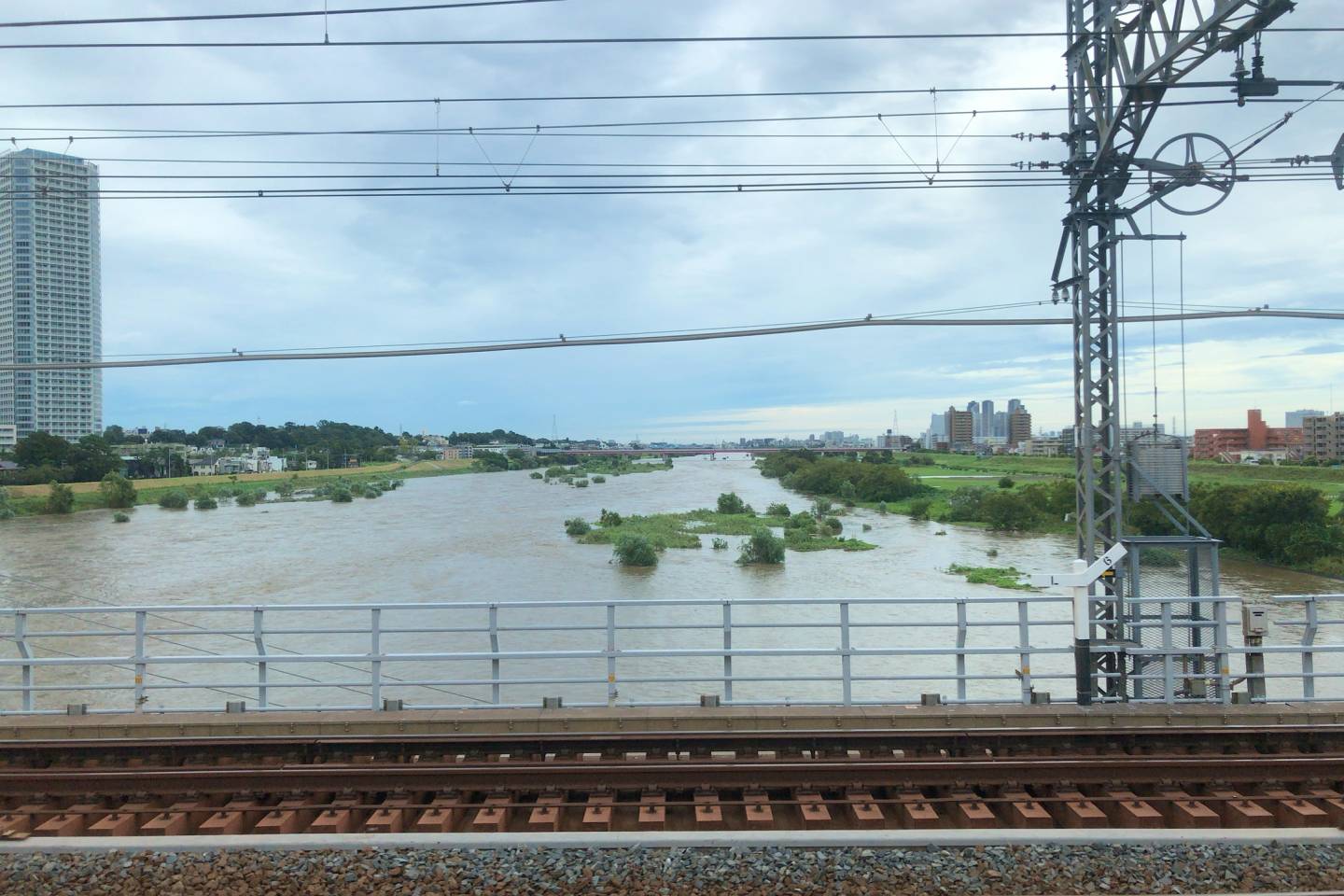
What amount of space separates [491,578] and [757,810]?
21.8m

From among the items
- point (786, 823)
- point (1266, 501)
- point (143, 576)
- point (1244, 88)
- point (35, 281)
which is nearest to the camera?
point (786, 823)

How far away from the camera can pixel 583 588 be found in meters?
23.8

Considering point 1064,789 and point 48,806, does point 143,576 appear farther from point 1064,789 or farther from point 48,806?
point 1064,789

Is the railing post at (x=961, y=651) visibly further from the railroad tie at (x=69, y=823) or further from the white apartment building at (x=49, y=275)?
the white apartment building at (x=49, y=275)

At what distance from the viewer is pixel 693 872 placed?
13.5 ft

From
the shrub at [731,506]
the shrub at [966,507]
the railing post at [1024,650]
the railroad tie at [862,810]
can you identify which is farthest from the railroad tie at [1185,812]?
the shrub at [966,507]

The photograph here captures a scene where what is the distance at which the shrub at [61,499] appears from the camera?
115 ft

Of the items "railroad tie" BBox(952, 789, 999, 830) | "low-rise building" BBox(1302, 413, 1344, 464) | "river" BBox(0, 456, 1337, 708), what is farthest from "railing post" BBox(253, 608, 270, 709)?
"low-rise building" BBox(1302, 413, 1344, 464)

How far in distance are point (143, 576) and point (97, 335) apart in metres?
19.2

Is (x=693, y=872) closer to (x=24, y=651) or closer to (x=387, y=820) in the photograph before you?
(x=387, y=820)

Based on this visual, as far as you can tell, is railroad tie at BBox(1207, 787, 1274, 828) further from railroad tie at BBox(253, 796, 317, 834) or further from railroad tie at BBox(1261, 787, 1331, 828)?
railroad tie at BBox(253, 796, 317, 834)

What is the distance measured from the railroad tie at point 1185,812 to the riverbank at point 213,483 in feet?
126

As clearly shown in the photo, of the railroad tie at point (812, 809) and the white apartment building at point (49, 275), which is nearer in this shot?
the railroad tie at point (812, 809)

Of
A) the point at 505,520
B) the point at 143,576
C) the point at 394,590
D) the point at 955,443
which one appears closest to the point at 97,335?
the point at 394,590
